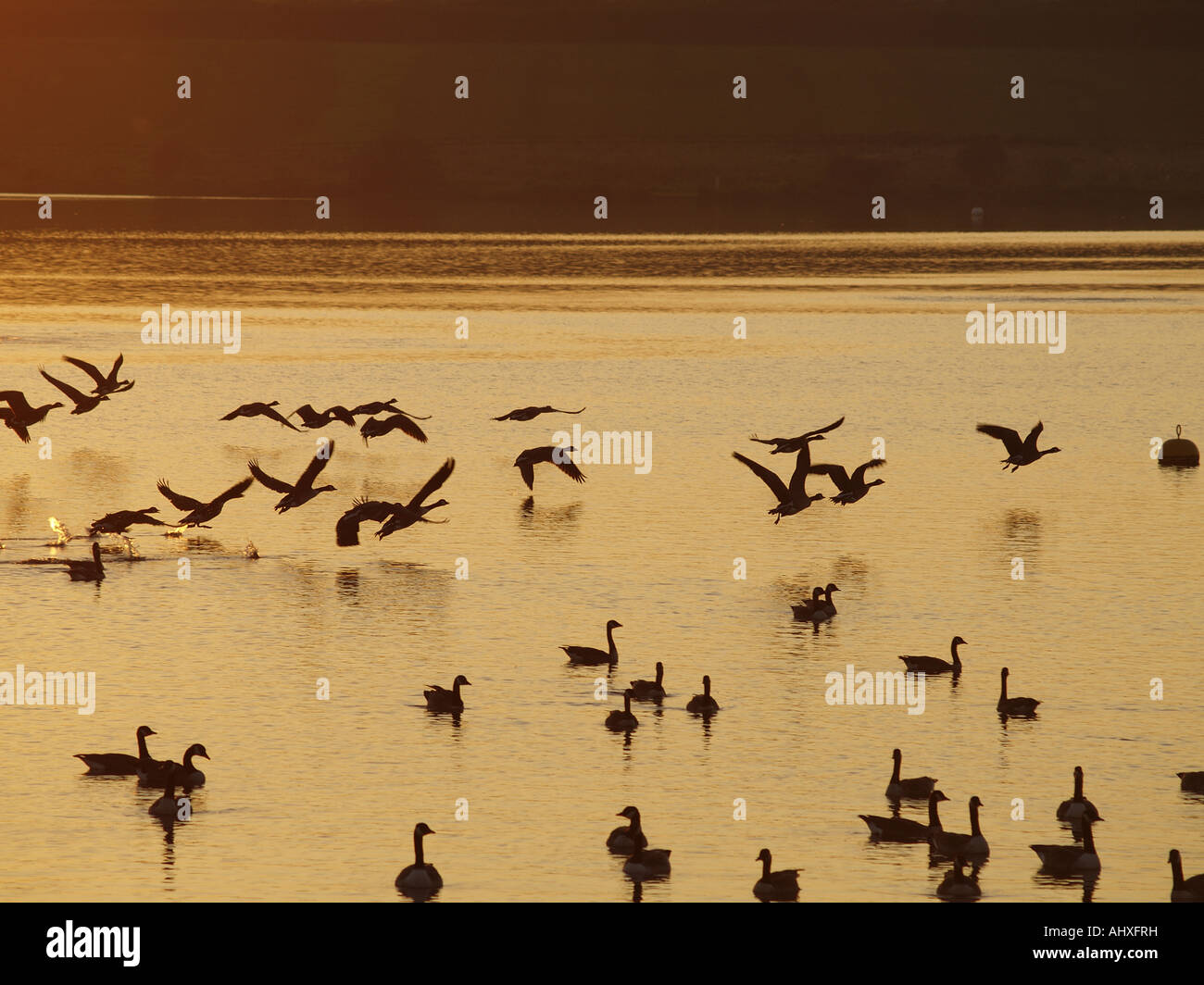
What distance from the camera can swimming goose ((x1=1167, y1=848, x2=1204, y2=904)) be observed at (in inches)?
800

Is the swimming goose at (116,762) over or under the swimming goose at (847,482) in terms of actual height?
under

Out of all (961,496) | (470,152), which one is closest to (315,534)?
(961,496)

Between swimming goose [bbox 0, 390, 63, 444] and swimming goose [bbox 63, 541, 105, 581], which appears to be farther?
swimming goose [bbox 0, 390, 63, 444]

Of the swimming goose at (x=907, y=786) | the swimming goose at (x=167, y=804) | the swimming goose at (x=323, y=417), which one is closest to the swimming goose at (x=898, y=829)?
the swimming goose at (x=907, y=786)

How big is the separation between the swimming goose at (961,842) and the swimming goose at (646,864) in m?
2.97

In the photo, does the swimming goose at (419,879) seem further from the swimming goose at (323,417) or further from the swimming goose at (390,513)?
the swimming goose at (323,417)

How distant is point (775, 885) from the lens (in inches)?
805

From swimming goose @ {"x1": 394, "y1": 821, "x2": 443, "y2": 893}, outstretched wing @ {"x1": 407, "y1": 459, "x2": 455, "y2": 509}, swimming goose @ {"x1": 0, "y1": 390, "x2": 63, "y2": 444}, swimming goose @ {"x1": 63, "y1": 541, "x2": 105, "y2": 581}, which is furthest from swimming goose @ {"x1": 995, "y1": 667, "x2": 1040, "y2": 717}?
swimming goose @ {"x1": 0, "y1": 390, "x2": 63, "y2": 444}

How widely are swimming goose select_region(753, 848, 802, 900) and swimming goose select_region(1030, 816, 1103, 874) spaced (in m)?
2.82

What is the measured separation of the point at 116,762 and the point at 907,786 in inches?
371

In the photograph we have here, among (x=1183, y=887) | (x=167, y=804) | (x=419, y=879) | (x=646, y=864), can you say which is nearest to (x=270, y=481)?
(x=167, y=804)

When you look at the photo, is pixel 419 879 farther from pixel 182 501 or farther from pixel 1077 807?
pixel 182 501

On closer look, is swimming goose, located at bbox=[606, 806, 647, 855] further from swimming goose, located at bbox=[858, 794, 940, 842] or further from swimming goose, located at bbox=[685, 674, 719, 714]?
swimming goose, located at bbox=[685, 674, 719, 714]

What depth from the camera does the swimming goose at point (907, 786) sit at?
77.4ft
